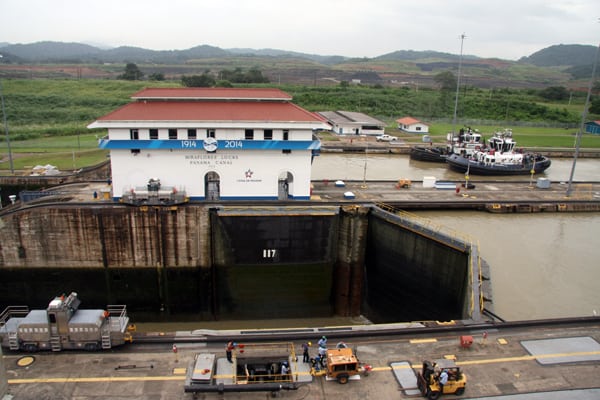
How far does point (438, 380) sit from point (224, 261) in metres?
13.1

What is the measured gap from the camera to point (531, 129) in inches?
3233

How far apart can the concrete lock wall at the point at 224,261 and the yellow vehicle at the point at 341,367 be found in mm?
8951

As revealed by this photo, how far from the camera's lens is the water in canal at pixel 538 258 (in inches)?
790

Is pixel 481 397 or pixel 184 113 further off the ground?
pixel 184 113

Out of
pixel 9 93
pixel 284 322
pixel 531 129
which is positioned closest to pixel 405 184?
pixel 284 322

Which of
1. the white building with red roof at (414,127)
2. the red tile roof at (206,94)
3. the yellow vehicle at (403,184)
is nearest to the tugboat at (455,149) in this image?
the yellow vehicle at (403,184)

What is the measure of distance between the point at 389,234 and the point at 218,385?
13233mm

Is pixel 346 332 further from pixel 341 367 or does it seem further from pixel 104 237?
pixel 104 237

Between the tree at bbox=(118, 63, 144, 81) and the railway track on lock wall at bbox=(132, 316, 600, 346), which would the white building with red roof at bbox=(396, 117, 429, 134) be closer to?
the railway track on lock wall at bbox=(132, 316, 600, 346)

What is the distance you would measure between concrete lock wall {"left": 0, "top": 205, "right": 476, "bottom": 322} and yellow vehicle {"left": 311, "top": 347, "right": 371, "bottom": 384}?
352 inches

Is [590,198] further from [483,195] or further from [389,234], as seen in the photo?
[389,234]

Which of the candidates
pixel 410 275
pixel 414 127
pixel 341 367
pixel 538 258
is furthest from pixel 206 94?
pixel 414 127

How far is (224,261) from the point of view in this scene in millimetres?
22812

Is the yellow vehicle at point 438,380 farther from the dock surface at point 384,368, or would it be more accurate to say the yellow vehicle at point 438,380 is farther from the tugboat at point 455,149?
the tugboat at point 455,149
